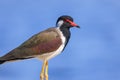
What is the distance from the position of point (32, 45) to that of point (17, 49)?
38cm

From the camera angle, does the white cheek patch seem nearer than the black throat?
No

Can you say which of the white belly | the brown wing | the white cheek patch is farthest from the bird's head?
the white belly

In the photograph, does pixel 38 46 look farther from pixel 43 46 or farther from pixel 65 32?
pixel 65 32

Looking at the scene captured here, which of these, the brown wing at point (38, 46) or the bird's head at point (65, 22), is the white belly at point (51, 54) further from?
the bird's head at point (65, 22)

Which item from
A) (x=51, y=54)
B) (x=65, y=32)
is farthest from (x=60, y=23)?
(x=51, y=54)

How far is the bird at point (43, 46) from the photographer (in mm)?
25578

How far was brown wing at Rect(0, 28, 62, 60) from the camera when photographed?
83.9 feet

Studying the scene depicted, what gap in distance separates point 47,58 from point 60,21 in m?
1.01

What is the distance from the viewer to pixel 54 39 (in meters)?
25.7

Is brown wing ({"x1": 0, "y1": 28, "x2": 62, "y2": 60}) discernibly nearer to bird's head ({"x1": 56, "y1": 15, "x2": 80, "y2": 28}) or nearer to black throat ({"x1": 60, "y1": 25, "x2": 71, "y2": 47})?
black throat ({"x1": 60, "y1": 25, "x2": 71, "y2": 47})

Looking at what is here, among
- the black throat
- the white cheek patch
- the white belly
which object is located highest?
the white cheek patch

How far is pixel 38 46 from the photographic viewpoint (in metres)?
25.7

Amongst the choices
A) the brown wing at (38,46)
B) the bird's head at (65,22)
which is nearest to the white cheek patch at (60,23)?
the bird's head at (65,22)

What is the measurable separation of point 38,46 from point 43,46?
0.12m
